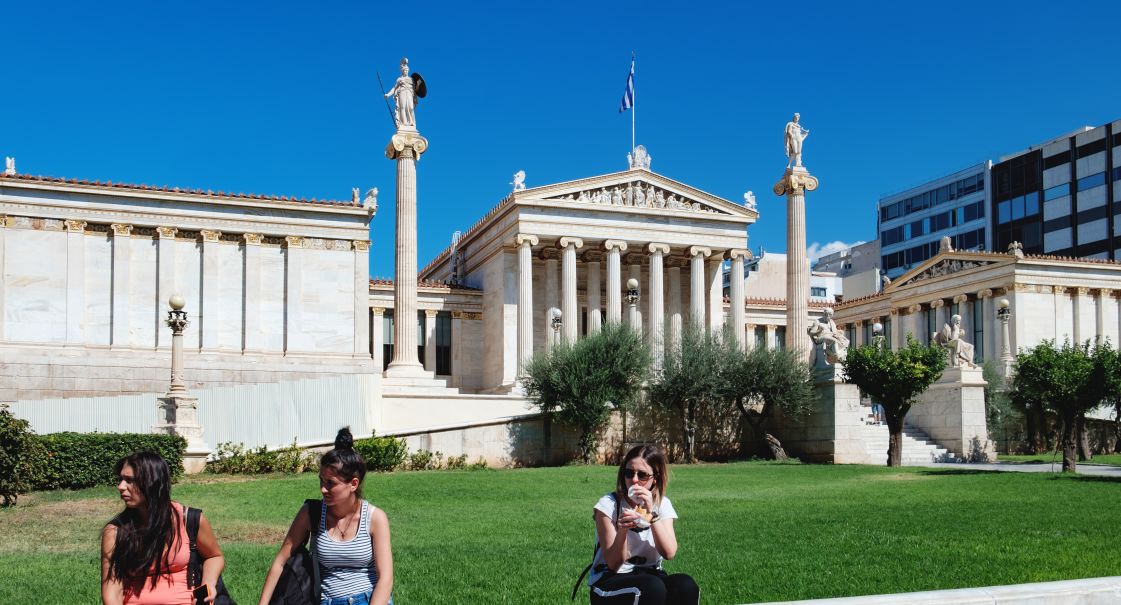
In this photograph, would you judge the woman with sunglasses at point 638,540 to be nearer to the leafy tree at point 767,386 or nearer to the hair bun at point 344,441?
the hair bun at point 344,441

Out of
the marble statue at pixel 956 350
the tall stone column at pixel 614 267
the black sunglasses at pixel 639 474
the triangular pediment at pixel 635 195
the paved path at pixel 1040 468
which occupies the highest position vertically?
the triangular pediment at pixel 635 195

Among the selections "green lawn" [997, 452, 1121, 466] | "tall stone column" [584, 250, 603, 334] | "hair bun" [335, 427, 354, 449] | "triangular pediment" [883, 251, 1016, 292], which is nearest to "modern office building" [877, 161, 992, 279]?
"triangular pediment" [883, 251, 1016, 292]

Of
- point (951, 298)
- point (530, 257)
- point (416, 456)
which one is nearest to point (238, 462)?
point (416, 456)

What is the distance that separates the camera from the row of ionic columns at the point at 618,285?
50.6m

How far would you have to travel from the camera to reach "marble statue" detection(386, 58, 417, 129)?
4034cm

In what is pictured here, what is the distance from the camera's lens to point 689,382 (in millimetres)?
37000

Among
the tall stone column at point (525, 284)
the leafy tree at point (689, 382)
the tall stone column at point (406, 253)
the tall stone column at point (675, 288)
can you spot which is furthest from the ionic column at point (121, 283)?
the tall stone column at point (675, 288)

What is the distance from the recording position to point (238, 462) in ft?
95.3

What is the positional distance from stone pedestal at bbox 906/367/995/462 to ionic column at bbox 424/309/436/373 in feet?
81.0

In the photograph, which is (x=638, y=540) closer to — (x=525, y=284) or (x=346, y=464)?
(x=346, y=464)

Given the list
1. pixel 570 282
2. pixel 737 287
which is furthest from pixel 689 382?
pixel 737 287

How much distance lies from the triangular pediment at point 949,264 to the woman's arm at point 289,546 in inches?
2271

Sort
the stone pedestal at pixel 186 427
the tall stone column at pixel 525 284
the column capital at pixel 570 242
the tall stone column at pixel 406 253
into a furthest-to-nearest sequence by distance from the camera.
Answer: the column capital at pixel 570 242
the tall stone column at pixel 525 284
the tall stone column at pixel 406 253
the stone pedestal at pixel 186 427

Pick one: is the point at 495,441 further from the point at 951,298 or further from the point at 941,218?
the point at 941,218
